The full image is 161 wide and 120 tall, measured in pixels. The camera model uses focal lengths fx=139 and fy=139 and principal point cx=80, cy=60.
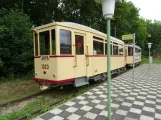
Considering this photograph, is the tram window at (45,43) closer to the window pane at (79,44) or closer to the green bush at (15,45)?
the window pane at (79,44)

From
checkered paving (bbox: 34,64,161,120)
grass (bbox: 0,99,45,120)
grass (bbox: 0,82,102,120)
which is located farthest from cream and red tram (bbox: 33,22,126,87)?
checkered paving (bbox: 34,64,161,120)

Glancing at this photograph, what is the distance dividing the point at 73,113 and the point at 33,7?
46.0 ft

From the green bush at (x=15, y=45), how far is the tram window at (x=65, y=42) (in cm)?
473

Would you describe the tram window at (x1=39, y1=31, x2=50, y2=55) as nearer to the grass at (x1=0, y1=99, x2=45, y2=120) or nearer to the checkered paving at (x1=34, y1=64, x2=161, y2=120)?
the grass at (x1=0, y1=99, x2=45, y2=120)

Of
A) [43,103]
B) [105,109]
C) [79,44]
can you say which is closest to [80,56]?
[79,44]

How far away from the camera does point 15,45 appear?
8648 mm

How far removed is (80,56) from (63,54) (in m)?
0.89

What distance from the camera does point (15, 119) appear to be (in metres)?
3.42

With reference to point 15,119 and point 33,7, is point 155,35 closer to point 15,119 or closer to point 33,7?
point 33,7

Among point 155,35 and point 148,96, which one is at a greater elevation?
point 155,35

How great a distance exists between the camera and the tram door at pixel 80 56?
5.42 meters

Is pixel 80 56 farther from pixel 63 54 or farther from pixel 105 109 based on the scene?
pixel 105 109

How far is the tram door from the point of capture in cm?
542

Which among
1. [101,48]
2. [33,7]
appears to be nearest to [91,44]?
[101,48]
